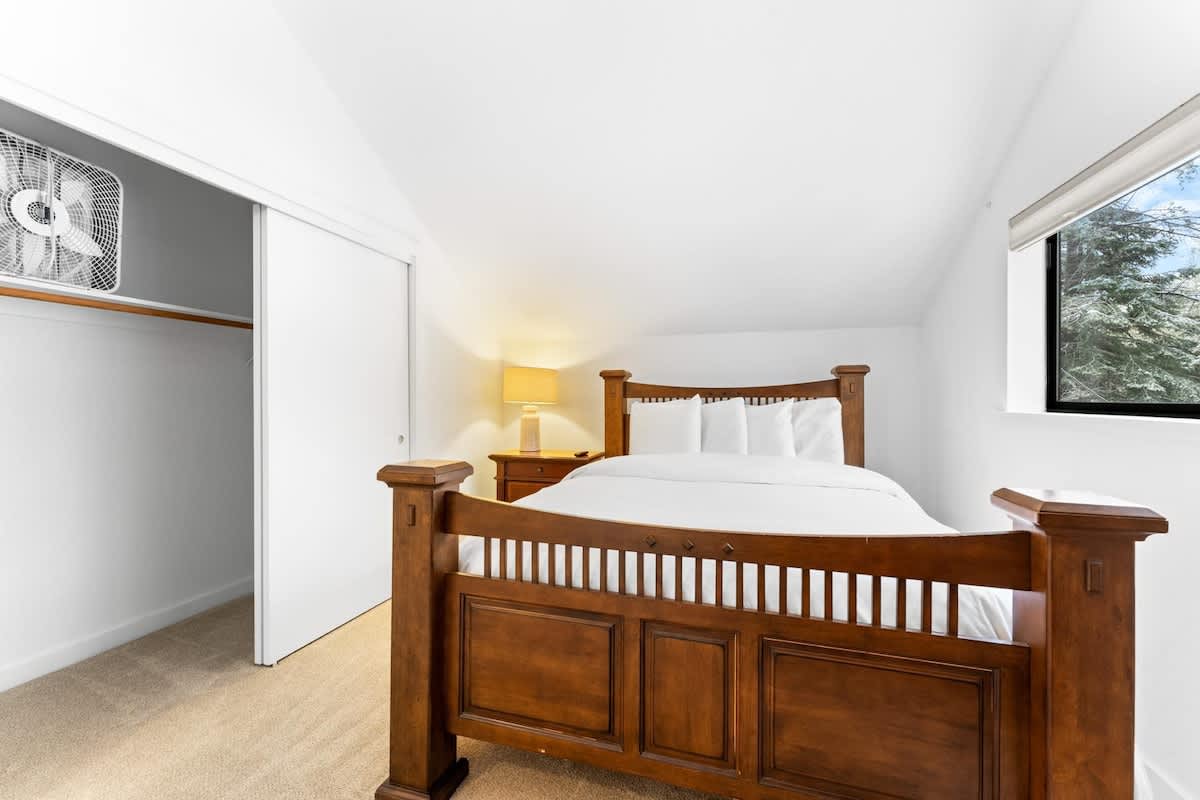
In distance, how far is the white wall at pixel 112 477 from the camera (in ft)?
6.63

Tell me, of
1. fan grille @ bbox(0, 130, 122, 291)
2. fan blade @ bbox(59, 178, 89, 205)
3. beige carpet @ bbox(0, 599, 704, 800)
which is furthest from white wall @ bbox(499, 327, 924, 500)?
fan blade @ bbox(59, 178, 89, 205)

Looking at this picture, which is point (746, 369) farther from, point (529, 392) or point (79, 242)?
point (79, 242)

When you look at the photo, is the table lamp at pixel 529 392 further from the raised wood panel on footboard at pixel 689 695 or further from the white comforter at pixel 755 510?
the raised wood panel on footboard at pixel 689 695

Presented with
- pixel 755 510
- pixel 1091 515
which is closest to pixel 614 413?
pixel 755 510

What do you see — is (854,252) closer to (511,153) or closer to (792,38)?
(792,38)

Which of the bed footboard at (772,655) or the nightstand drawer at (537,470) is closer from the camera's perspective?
the bed footboard at (772,655)

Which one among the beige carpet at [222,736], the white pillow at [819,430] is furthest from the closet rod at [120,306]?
the white pillow at [819,430]

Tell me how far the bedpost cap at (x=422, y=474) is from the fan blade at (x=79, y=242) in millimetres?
1605

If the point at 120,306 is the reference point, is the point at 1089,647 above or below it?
below

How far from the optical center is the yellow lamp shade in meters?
3.77

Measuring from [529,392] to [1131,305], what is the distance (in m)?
2.97

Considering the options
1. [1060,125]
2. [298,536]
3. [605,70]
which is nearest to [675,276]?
[605,70]

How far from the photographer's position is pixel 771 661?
1.18m

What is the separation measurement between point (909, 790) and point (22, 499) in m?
2.89
